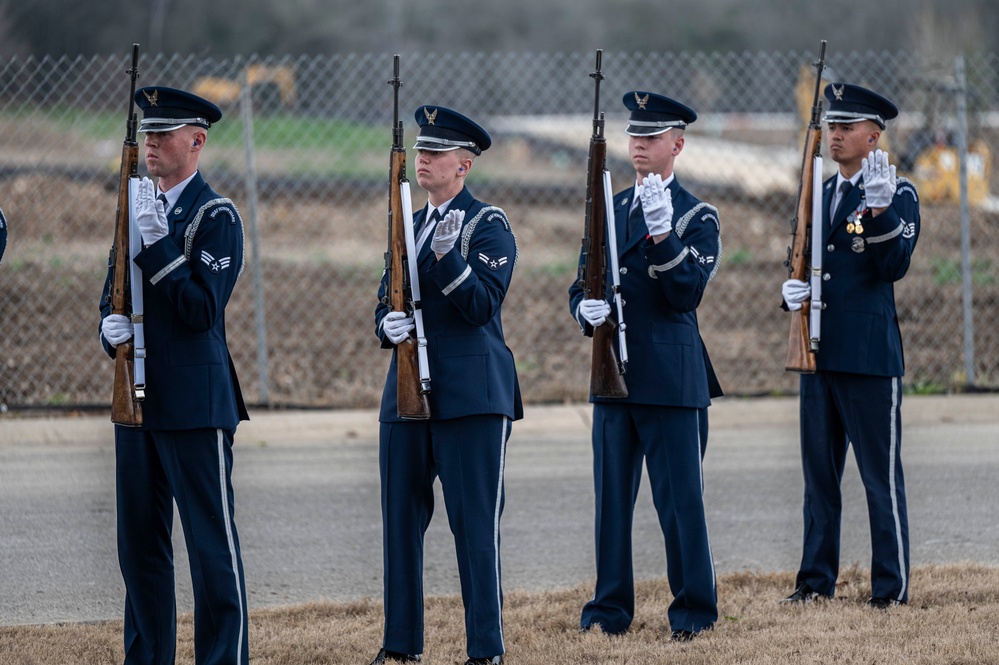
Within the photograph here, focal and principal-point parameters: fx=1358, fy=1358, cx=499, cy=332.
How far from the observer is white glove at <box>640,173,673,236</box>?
5094mm

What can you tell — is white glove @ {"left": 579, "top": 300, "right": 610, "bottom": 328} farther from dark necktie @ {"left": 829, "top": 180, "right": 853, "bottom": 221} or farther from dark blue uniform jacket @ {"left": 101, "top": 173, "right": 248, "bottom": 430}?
dark blue uniform jacket @ {"left": 101, "top": 173, "right": 248, "bottom": 430}

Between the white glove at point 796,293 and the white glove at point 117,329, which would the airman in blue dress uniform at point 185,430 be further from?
the white glove at point 796,293

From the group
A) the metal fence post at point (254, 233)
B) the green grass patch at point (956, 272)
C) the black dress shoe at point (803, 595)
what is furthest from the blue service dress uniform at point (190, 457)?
the green grass patch at point (956, 272)

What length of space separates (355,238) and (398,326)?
11.7 meters

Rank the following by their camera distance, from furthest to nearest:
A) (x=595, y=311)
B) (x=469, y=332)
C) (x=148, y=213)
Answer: (x=595, y=311), (x=469, y=332), (x=148, y=213)

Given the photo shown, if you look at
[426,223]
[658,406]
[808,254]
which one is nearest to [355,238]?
[808,254]

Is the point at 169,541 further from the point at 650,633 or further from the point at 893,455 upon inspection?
the point at 893,455

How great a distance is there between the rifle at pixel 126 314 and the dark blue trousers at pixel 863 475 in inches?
114

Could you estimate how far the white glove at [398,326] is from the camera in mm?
4914

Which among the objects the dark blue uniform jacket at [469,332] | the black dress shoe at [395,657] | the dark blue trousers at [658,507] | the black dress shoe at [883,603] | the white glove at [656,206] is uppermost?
the white glove at [656,206]

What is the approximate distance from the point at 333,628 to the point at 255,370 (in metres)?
5.10

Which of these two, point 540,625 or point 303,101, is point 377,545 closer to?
point 540,625

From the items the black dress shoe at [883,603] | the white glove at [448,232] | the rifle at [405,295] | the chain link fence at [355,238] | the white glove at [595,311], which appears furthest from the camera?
the chain link fence at [355,238]

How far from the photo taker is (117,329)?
4613 millimetres
